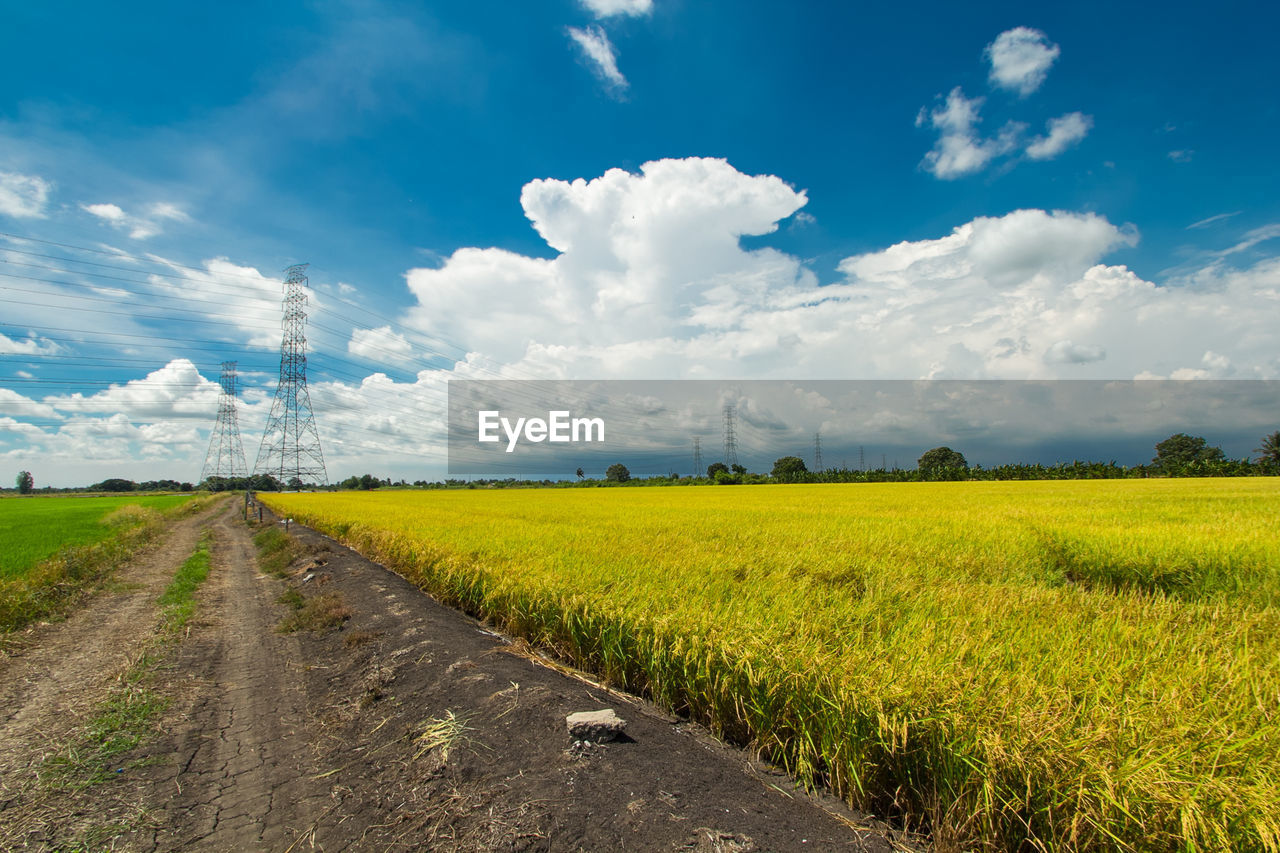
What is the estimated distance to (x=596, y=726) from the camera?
3596 millimetres

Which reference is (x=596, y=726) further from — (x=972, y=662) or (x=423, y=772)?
(x=972, y=662)

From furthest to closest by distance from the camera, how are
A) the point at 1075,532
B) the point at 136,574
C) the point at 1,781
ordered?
1. the point at 136,574
2. the point at 1075,532
3. the point at 1,781

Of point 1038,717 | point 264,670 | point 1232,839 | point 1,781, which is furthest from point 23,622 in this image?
point 1232,839

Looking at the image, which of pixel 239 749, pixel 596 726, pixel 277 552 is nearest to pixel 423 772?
A: pixel 596 726

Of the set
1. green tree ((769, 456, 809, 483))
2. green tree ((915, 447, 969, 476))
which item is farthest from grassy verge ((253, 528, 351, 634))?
green tree ((915, 447, 969, 476))

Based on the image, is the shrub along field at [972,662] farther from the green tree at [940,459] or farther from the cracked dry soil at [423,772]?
the green tree at [940,459]

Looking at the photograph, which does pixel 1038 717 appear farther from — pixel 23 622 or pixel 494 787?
pixel 23 622

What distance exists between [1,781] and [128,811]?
1302 mm

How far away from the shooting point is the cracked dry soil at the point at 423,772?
9.48ft

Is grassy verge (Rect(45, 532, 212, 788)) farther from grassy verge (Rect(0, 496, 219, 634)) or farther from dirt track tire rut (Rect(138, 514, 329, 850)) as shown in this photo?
grassy verge (Rect(0, 496, 219, 634))

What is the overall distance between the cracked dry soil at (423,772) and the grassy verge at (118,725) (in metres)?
0.17

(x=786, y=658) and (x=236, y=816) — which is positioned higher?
(x=786, y=658)

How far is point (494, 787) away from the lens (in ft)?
10.9

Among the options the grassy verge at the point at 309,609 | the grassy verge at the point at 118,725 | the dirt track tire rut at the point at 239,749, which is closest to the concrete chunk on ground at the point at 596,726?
the dirt track tire rut at the point at 239,749
